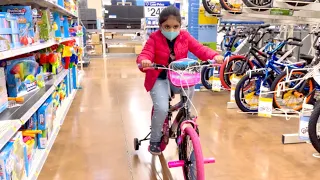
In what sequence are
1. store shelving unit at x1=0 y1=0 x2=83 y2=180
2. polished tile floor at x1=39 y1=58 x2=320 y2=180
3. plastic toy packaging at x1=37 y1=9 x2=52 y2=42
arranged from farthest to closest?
plastic toy packaging at x1=37 y1=9 x2=52 y2=42
polished tile floor at x1=39 y1=58 x2=320 y2=180
store shelving unit at x1=0 y1=0 x2=83 y2=180

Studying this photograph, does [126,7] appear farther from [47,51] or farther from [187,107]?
[187,107]

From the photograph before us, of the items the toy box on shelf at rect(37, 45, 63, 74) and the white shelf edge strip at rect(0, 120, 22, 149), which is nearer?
the white shelf edge strip at rect(0, 120, 22, 149)

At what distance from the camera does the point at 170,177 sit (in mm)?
2461

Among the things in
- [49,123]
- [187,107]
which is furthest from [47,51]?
[187,107]

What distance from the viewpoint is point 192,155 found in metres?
2.02

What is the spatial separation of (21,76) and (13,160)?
903mm

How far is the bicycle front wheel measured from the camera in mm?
1845

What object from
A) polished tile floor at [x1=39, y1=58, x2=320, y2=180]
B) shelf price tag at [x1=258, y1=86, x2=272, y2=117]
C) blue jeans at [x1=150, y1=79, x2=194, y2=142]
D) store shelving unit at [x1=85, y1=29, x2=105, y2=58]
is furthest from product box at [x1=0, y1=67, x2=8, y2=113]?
store shelving unit at [x1=85, y1=29, x2=105, y2=58]

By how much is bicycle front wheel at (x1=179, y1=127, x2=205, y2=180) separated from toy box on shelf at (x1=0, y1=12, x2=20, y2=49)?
127 centimetres

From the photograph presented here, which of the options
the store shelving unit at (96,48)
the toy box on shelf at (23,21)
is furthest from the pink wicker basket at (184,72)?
the store shelving unit at (96,48)

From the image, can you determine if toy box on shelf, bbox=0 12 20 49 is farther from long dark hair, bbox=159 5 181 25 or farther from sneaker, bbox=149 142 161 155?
sneaker, bbox=149 142 161 155

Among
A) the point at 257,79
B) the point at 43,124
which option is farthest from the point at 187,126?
the point at 257,79

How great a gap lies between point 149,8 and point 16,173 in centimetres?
973

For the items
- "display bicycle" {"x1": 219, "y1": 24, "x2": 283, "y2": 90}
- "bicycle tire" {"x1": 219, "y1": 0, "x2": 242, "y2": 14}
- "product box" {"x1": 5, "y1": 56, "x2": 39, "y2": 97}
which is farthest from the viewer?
"bicycle tire" {"x1": 219, "y1": 0, "x2": 242, "y2": 14}
